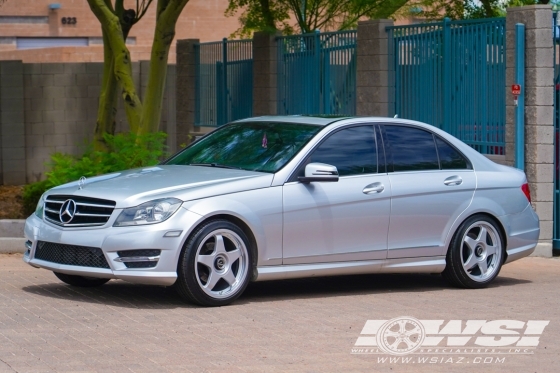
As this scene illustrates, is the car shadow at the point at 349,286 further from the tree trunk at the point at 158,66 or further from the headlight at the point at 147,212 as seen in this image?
the tree trunk at the point at 158,66

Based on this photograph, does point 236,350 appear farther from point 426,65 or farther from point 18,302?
point 426,65

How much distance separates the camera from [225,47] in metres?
21.0

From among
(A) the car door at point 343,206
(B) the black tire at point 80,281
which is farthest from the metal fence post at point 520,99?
(B) the black tire at point 80,281

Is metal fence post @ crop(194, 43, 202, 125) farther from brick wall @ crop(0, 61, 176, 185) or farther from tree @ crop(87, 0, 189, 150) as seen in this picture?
tree @ crop(87, 0, 189, 150)

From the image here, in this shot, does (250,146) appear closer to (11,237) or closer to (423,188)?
(423,188)

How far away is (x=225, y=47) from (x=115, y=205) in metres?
12.6

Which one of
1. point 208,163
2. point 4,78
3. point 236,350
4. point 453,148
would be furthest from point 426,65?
point 4,78

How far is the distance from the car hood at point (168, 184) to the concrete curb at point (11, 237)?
3068 millimetres

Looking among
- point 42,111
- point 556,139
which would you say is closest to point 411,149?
point 556,139

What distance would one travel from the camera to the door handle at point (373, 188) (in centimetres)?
963

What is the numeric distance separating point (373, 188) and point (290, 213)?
0.91 meters

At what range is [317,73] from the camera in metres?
17.3

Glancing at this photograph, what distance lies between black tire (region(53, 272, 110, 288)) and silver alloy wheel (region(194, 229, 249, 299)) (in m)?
Result: 1.28

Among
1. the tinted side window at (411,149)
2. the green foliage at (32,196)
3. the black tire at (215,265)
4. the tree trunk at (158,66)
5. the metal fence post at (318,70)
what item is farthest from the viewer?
the metal fence post at (318,70)
